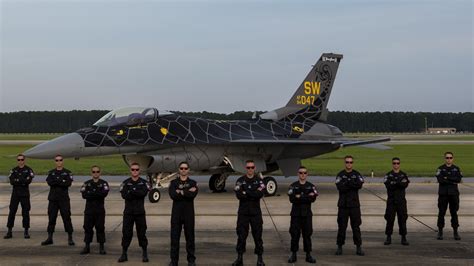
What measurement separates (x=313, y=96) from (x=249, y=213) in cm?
1354

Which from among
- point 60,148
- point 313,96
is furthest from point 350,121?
point 60,148

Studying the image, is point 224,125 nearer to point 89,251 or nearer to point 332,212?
point 332,212

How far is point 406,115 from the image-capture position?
182m

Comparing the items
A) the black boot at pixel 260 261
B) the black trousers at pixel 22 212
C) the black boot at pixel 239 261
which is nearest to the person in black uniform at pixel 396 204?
the black boot at pixel 260 261

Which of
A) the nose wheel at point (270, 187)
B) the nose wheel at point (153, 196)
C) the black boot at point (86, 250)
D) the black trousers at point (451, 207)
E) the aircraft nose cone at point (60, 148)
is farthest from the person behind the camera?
the nose wheel at point (270, 187)

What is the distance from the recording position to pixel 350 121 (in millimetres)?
175000

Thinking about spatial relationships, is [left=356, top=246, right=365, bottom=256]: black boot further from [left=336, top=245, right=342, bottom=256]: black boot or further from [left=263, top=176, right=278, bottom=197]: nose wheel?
[left=263, top=176, right=278, bottom=197]: nose wheel

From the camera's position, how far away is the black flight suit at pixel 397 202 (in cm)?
1053

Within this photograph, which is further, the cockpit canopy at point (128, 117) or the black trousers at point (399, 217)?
the cockpit canopy at point (128, 117)

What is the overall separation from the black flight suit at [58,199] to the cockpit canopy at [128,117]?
20.3ft

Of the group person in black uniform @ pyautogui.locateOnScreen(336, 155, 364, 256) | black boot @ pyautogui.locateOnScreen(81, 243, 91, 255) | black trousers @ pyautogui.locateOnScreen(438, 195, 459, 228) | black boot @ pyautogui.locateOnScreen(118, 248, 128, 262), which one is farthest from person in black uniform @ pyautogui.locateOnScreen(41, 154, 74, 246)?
black trousers @ pyautogui.locateOnScreen(438, 195, 459, 228)

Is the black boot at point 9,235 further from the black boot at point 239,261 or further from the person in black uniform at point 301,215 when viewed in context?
the person in black uniform at point 301,215

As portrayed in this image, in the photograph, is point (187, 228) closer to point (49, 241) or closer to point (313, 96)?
point (49, 241)

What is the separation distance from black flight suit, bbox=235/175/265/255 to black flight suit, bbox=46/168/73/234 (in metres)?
3.63
